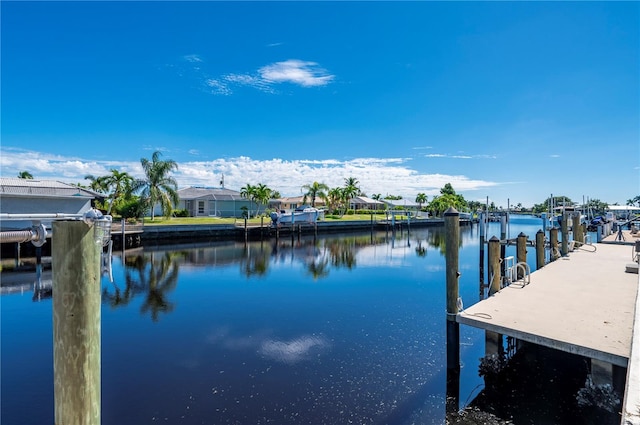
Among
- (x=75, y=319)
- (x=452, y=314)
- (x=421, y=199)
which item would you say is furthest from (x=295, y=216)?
(x=421, y=199)

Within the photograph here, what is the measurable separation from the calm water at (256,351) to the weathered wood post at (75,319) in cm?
364

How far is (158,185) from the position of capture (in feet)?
126

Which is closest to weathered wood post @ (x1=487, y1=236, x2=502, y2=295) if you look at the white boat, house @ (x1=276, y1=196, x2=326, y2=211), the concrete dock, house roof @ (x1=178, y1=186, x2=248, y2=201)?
the concrete dock

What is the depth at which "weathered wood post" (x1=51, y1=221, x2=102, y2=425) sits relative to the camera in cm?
256

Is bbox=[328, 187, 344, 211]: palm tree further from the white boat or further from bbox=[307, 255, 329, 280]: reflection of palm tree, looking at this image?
bbox=[307, 255, 329, 280]: reflection of palm tree

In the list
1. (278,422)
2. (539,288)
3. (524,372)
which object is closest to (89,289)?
(278,422)

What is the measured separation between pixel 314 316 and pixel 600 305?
7.62m

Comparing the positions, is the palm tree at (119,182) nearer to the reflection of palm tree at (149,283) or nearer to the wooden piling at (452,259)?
the reflection of palm tree at (149,283)

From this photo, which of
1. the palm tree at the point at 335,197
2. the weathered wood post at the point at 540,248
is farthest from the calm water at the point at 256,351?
the palm tree at the point at 335,197

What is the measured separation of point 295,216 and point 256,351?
1299 inches

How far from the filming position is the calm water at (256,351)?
6.13 meters

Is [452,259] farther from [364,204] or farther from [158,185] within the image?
[364,204]

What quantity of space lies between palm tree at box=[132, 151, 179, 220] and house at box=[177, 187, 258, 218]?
656 cm

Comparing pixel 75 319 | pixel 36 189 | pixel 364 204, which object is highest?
pixel 36 189
